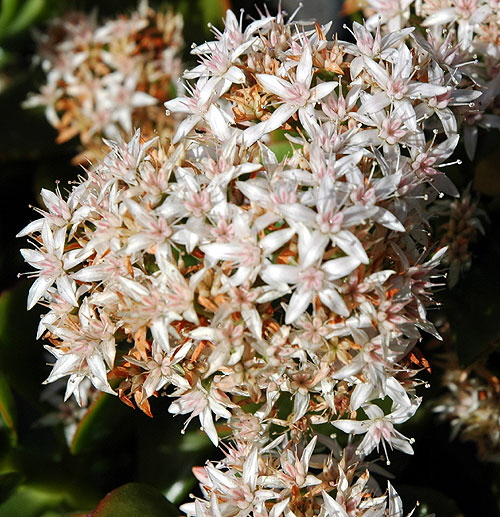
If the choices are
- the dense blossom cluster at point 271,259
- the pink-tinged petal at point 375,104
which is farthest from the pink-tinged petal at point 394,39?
the pink-tinged petal at point 375,104

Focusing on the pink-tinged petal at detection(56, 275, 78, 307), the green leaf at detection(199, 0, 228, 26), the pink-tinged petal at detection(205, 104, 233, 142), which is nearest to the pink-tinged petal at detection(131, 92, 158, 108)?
the green leaf at detection(199, 0, 228, 26)

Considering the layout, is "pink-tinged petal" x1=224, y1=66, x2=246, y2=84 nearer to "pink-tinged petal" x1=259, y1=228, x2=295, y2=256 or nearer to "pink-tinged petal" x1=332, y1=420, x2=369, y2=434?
"pink-tinged petal" x1=259, y1=228, x2=295, y2=256

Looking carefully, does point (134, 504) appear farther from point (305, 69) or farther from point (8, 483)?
point (305, 69)

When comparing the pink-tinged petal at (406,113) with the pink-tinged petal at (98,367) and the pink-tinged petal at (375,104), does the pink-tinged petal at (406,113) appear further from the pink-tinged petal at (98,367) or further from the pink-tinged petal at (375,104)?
the pink-tinged petal at (98,367)

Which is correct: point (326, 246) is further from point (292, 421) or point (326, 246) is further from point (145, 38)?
point (145, 38)

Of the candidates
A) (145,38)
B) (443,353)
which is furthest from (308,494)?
(145,38)

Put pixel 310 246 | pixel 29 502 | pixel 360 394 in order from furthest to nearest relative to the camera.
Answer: pixel 29 502, pixel 360 394, pixel 310 246

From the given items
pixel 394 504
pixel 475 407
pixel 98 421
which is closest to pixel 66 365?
pixel 98 421
